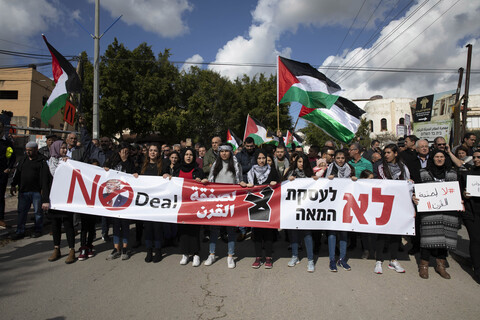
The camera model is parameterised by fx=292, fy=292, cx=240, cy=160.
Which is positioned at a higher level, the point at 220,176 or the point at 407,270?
the point at 220,176

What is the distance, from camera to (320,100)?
289 inches

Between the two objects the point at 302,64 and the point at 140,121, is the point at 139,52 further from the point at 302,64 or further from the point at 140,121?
the point at 302,64

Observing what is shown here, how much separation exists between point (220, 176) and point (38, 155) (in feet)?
12.6

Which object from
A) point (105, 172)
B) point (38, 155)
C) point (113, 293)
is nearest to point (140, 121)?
point (38, 155)

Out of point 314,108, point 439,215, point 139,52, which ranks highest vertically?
point 139,52

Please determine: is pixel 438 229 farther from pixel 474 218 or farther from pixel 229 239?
pixel 229 239

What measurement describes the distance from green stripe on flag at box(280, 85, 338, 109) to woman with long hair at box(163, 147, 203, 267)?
3.61 metres

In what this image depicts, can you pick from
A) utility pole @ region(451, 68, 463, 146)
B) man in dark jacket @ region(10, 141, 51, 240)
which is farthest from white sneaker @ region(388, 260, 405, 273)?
utility pole @ region(451, 68, 463, 146)

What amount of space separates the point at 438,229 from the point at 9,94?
131 ft

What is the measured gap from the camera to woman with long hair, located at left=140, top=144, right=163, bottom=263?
4805 millimetres

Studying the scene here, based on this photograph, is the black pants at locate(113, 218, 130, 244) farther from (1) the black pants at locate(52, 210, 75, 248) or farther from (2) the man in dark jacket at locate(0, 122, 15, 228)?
(2) the man in dark jacket at locate(0, 122, 15, 228)

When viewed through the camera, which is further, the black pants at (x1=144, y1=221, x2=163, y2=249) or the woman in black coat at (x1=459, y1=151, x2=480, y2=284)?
the black pants at (x1=144, y1=221, x2=163, y2=249)

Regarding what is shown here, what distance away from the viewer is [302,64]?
761 centimetres

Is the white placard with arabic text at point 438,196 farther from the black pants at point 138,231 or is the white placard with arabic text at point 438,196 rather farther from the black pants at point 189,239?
the black pants at point 138,231
